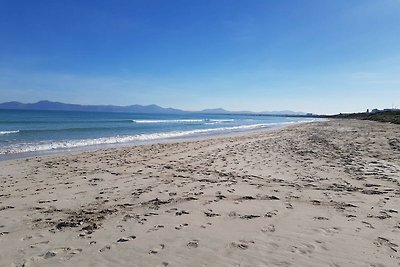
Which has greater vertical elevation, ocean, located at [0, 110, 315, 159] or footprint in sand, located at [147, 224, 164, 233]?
footprint in sand, located at [147, 224, 164, 233]

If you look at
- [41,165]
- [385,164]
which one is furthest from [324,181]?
[41,165]

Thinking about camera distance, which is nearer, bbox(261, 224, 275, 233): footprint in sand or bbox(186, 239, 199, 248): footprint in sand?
bbox(186, 239, 199, 248): footprint in sand

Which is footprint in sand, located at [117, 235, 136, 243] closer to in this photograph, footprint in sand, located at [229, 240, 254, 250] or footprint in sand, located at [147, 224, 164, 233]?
footprint in sand, located at [147, 224, 164, 233]

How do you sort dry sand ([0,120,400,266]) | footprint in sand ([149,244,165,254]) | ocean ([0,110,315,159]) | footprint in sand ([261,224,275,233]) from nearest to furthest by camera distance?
dry sand ([0,120,400,266])
footprint in sand ([149,244,165,254])
footprint in sand ([261,224,275,233])
ocean ([0,110,315,159])

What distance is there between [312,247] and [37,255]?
12.2 ft

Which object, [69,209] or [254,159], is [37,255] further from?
[254,159]

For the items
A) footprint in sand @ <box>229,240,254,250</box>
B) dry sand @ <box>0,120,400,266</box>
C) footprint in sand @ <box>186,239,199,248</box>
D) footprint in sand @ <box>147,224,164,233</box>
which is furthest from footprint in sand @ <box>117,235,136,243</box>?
footprint in sand @ <box>229,240,254,250</box>

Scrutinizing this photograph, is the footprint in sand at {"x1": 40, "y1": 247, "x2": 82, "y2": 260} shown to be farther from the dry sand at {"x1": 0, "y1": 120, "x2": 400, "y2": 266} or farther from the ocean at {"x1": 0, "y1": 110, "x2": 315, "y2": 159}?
the ocean at {"x1": 0, "y1": 110, "x2": 315, "y2": 159}

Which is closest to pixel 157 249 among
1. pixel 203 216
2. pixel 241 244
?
pixel 241 244

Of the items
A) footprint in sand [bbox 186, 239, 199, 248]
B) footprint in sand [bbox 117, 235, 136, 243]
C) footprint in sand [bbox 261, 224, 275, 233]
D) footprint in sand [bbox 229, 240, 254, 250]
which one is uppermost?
footprint in sand [bbox 261, 224, 275, 233]

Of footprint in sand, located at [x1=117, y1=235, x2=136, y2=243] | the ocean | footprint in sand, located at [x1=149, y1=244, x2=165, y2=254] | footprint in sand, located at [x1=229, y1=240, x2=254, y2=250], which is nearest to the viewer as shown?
footprint in sand, located at [x1=149, y1=244, x2=165, y2=254]

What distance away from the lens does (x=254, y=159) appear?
11.9 metres

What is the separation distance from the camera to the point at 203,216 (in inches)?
210

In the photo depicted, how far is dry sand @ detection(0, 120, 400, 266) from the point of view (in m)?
3.88
